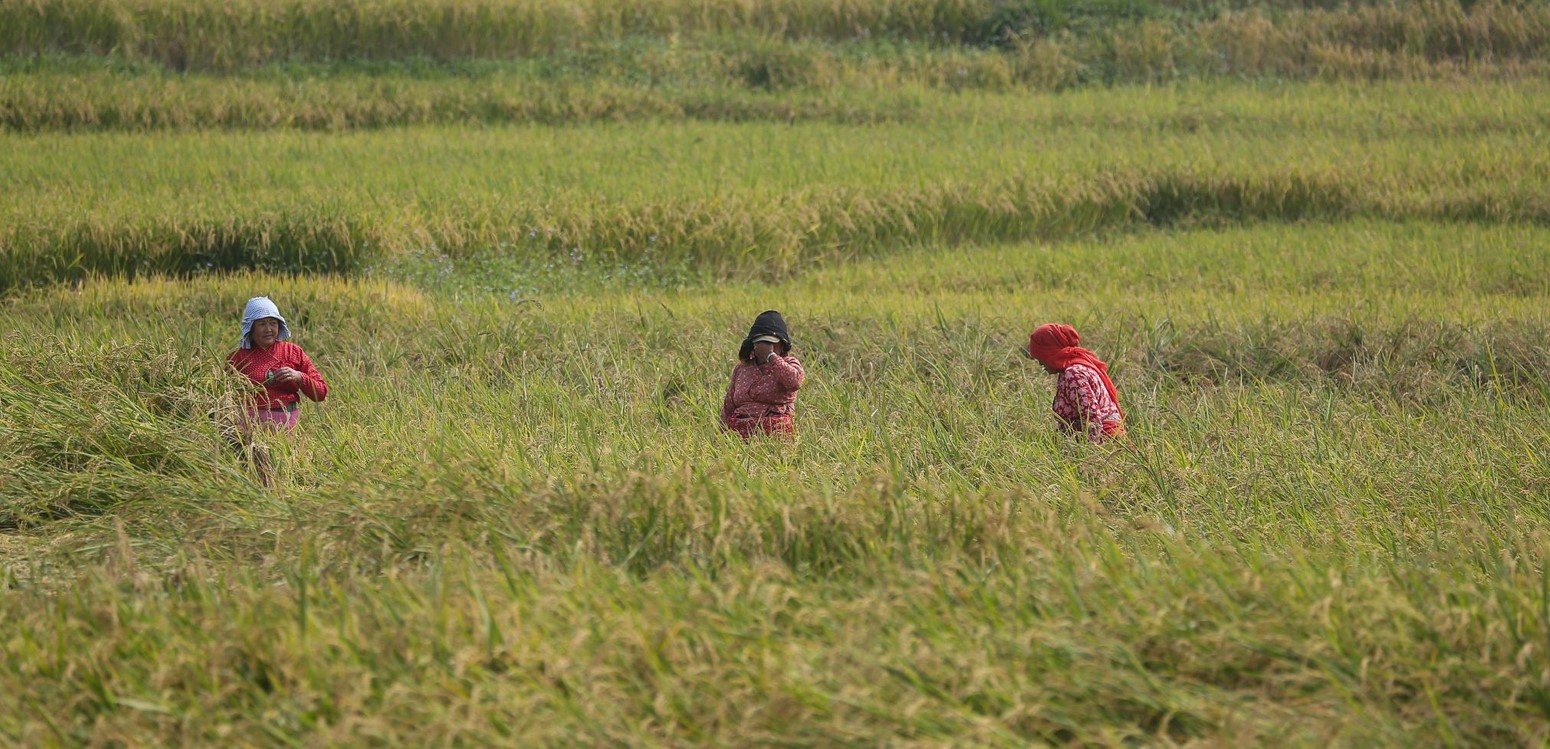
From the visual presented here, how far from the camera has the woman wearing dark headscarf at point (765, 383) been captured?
18.5ft

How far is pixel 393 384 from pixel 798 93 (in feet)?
35.4

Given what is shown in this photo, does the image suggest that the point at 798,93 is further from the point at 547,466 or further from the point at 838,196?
the point at 547,466

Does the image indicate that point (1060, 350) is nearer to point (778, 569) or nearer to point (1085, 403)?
point (1085, 403)

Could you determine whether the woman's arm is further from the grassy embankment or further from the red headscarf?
the grassy embankment

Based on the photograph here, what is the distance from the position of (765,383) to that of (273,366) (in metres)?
1.84

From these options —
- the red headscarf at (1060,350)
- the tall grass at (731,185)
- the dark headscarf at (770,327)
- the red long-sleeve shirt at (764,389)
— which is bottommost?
the tall grass at (731,185)

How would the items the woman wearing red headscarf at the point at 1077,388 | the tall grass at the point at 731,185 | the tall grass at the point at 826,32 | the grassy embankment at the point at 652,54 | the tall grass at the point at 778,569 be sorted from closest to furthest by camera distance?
the tall grass at the point at 778,569
the woman wearing red headscarf at the point at 1077,388
the tall grass at the point at 731,185
the grassy embankment at the point at 652,54
the tall grass at the point at 826,32

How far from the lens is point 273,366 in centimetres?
571

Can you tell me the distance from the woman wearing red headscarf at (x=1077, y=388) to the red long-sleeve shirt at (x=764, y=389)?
0.90 meters

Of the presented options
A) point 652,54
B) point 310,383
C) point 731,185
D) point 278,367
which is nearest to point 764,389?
point 310,383

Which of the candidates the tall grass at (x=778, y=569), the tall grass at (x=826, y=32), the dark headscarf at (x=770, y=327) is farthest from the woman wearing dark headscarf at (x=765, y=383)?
the tall grass at (x=826, y=32)

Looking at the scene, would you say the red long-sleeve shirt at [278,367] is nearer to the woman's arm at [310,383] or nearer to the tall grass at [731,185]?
the woman's arm at [310,383]

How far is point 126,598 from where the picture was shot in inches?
135

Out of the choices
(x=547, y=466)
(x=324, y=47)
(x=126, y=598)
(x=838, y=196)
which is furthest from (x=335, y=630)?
(x=324, y=47)
